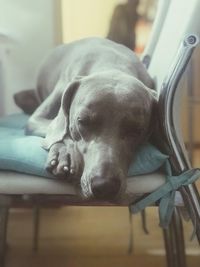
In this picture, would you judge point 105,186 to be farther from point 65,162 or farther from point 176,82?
point 176,82

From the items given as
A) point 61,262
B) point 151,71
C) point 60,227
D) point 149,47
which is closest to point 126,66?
point 151,71

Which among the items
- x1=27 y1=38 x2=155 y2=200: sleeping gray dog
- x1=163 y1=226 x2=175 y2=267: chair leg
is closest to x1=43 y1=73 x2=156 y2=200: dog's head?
x1=27 y1=38 x2=155 y2=200: sleeping gray dog

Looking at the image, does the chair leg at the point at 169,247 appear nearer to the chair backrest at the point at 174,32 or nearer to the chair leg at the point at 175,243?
the chair leg at the point at 175,243

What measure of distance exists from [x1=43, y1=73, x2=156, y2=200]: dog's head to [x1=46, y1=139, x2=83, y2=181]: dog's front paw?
0.05 ft

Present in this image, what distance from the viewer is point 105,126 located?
1.17 meters

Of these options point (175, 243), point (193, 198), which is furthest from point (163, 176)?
point (175, 243)

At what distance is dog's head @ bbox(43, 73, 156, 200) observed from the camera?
43.2 inches

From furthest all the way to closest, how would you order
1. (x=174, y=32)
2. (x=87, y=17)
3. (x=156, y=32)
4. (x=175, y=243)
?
(x=87, y=17) → (x=156, y=32) → (x=175, y=243) → (x=174, y=32)

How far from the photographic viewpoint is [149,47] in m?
1.83

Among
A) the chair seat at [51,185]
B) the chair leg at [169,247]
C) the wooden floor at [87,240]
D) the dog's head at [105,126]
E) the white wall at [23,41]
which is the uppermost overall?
the dog's head at [105,126]

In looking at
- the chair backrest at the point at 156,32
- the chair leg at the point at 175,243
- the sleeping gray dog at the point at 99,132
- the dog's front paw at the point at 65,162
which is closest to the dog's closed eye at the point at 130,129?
the sleeping gray dog at the point at 99,132

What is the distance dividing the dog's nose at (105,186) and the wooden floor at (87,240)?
2.41 feet

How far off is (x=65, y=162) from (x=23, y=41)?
1.13 m

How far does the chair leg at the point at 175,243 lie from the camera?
1471 mm
